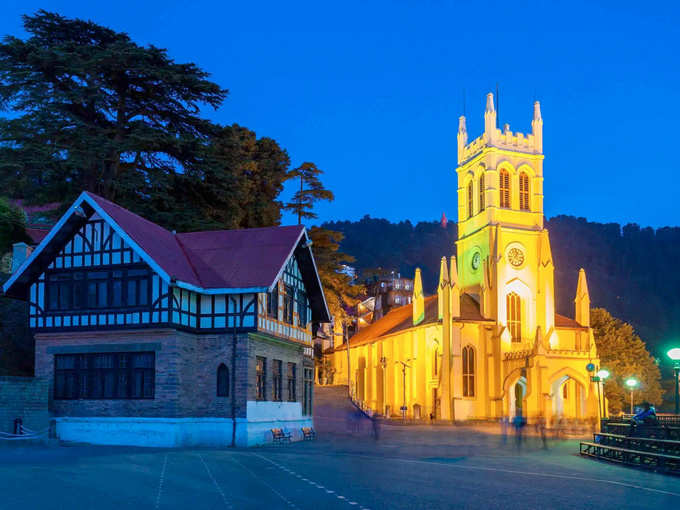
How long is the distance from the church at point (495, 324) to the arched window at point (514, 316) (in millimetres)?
80

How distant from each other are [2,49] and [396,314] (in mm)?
51708

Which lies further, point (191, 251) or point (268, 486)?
point (191, 251)

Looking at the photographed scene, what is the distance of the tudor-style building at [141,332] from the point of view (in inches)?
1099

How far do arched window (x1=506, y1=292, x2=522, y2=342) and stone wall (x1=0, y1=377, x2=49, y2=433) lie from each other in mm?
44524

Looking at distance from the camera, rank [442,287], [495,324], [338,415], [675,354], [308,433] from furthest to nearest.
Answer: [495,324]
[442,287]
[338,415]
[308,433]
[675,354]

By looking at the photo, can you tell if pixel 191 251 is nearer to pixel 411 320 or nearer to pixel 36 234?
pixel 36 234

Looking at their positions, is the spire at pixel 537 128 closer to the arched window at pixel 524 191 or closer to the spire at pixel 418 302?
the arched window at pixel 524 191

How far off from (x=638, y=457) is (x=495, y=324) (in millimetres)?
41267

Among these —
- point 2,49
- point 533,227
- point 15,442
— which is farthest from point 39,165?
point 533,227

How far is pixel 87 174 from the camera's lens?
39875mm

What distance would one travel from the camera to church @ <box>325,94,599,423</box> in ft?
199

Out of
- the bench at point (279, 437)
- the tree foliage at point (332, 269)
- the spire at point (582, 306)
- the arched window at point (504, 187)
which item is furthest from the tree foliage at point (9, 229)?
the spire at point (582, 306)

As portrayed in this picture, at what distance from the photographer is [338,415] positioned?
50.5m

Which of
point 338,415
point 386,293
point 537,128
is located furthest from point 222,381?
point 386,293
